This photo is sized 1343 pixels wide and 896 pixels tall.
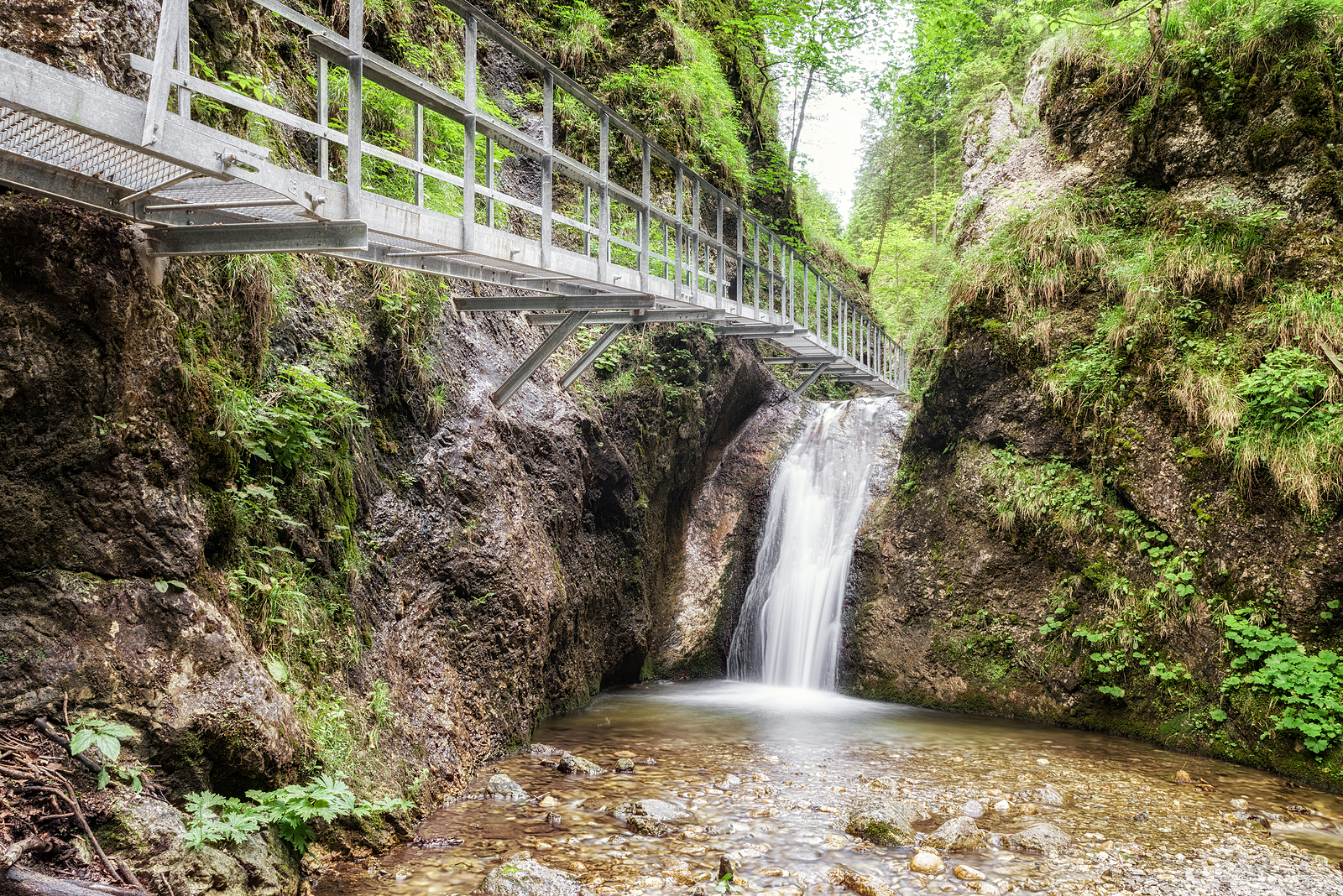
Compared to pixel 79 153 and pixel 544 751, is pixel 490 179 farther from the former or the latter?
pixel 544 751

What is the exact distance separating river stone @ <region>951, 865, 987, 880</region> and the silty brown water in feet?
0.15

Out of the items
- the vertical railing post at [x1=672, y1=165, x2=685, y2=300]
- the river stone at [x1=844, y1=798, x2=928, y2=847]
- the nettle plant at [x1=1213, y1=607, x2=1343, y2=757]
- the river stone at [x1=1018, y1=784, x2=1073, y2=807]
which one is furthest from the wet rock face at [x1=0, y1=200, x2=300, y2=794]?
the nettle plant at [x1=1213, y1=607, x2=1343, y2=757]

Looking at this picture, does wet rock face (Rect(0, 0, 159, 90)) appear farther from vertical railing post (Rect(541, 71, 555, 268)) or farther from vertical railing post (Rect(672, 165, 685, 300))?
vertical railing post (Rect(672, 165, 685, 300))

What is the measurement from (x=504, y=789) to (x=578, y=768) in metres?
0.83

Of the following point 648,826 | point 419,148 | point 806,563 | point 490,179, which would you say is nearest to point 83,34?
point 419,148

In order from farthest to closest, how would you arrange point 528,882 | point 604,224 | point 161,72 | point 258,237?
point 604,224 < point 528,882 < point 258,237 < point 161,72

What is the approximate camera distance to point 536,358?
7711 millimetres

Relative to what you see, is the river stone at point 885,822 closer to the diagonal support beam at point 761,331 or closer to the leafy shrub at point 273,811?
the leafy shrub at point 273,811

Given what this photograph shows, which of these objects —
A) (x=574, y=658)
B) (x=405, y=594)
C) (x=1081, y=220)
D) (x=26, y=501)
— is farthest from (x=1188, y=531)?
(x=26, y=501)

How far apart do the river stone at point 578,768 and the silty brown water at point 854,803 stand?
0.32ft

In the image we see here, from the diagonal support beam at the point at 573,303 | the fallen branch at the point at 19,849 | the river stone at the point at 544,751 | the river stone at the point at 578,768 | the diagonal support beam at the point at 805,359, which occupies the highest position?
the diagonal support beam at the point at 805,359

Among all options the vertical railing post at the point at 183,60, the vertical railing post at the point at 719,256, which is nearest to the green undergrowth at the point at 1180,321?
the vertical railing post at the point at 719,256

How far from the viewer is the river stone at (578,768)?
21.4 ft

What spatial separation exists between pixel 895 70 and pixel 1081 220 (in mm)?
11988
